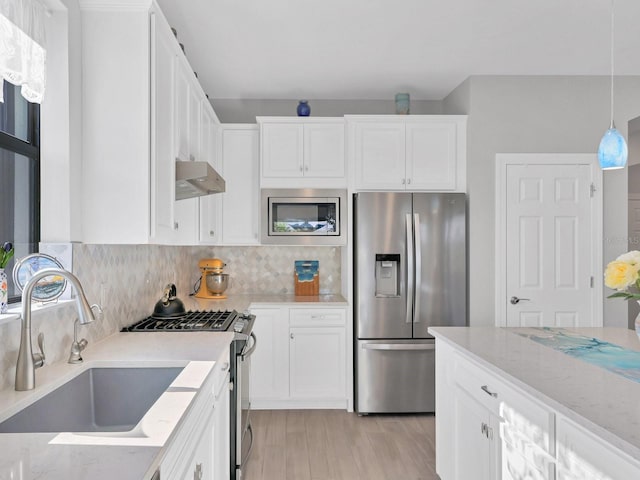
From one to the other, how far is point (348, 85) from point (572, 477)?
10.8 feet

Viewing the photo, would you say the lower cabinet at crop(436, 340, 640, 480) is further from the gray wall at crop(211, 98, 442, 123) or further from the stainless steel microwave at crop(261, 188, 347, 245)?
the gray wall at crop(211, 98, 442, 123)

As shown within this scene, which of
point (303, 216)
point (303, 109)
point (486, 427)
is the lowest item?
point (486, 427)

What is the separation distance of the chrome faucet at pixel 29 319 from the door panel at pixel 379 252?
249cm

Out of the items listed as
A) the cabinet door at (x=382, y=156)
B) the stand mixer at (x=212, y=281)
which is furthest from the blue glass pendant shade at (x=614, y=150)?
the stand mixer at (x=212, y=281)

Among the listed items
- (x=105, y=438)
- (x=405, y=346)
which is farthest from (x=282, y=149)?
(x=105, y=438)

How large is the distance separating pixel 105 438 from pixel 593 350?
6.25 feet

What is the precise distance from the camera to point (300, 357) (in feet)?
12.3

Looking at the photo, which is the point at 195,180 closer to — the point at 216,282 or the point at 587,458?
the point at 216,282

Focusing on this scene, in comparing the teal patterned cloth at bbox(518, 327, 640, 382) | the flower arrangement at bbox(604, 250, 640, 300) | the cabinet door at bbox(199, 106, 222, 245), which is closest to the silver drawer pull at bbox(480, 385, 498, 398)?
the teal patterned cloth at bbox(518, 327, 640, 382)

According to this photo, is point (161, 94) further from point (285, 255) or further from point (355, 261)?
point (285, 255)

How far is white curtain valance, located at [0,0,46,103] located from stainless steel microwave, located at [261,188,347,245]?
2.34 m

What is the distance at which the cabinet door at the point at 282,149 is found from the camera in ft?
12.7

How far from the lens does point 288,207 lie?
3.88 metres

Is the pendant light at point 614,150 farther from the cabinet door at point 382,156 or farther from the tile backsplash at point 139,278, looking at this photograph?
the tile backsplash at point 139,278
